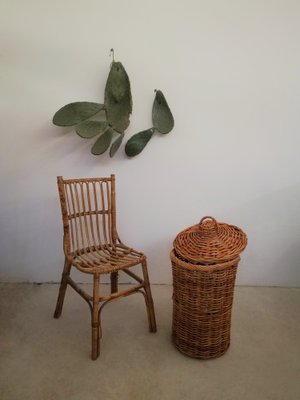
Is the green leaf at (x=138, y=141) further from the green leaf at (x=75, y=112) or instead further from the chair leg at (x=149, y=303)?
the chair leg at (x=149, y=303)

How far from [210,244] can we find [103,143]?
3.15 ft

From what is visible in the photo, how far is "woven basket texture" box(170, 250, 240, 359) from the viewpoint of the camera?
4.99 feet

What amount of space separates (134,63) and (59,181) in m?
0.90

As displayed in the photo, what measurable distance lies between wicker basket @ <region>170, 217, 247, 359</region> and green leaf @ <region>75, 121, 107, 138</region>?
2.83ft

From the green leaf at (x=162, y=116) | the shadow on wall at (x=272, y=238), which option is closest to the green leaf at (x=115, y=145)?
the green leaf at (x=162, y=116)

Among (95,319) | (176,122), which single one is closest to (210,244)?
(95,319)

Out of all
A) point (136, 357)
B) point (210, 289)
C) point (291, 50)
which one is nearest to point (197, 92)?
point (291, 50)

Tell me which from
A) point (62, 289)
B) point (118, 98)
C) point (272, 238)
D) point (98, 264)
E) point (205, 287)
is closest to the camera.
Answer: point (205, 287)

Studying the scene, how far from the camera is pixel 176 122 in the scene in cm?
211

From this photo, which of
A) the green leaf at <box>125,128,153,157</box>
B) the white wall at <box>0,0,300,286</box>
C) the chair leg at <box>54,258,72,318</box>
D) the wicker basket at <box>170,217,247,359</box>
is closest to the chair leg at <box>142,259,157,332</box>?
the wicker basket at <box>170,217,247,359</box>

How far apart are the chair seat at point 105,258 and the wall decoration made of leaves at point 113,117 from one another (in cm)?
62

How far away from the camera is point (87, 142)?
2.17 meters

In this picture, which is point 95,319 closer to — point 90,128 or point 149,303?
point 149,303

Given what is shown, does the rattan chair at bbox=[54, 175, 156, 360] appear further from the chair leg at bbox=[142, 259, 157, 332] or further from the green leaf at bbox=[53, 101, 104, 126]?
the green leaf at bbox=[53, 101, 104, 126]
